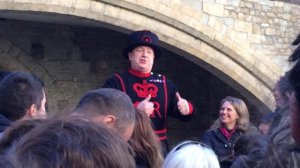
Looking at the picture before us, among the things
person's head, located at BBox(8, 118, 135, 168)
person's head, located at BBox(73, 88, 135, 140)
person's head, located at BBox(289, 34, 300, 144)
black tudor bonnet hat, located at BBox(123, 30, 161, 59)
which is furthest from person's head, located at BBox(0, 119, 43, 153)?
black tudor bonnet hat, located at BBox(123, 30, 161, 59)

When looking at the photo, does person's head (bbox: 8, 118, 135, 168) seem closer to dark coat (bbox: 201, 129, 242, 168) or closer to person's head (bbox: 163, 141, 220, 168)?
person's head (bbox: 163, 141, 220, 168)

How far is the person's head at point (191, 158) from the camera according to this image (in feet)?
6.28

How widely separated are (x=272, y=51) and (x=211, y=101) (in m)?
A: 2.20

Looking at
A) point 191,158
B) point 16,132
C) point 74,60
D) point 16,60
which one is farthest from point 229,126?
point 74,60

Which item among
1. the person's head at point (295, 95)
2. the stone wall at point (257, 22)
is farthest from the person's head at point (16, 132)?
the stone wall at point (257, 22)

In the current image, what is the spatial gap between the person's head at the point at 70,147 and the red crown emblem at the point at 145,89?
2523mm

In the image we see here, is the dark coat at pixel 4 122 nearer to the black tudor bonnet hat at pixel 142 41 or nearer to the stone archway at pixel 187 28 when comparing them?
the black tudor bonnet hat at pixel 142 41

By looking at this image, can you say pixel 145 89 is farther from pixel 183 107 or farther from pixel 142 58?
pixel 183 107

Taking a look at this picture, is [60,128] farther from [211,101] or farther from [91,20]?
[211,101]

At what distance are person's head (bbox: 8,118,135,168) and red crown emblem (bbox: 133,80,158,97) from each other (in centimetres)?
252

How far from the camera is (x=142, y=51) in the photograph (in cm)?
375

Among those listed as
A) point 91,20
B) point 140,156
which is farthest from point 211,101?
point 140,156

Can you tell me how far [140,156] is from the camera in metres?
2.45

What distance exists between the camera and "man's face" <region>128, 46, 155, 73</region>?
3.66 metres
